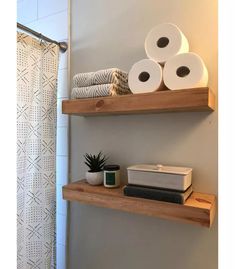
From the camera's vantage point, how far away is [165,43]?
784 mm

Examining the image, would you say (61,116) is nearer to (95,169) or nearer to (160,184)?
(95,169)

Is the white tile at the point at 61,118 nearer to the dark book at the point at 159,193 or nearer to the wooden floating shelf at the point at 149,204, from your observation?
the wooden floating shelf at the point at 149,204

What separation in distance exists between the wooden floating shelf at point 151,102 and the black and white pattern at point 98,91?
0.02 metres

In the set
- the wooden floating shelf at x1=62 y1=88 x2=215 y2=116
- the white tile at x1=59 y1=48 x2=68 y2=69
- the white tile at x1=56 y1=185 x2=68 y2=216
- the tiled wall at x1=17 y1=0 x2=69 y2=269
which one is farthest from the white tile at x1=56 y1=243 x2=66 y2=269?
the white tile at x1=59 y1=48 x2=68 y2=69

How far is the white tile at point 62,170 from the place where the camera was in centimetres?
117

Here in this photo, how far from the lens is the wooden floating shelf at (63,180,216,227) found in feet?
2.26

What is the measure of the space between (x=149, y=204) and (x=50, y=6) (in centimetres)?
115

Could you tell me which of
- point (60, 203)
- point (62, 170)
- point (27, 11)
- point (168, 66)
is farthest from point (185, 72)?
point (27, 11)

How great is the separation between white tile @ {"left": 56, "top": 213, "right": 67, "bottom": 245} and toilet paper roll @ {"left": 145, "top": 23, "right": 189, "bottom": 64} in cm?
92

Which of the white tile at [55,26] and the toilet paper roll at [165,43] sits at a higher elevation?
the white tile at [55,26]

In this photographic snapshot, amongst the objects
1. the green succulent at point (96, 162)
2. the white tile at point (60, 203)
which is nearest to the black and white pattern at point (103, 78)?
the green succulent at point (96, 162)

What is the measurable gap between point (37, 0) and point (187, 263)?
1.52m

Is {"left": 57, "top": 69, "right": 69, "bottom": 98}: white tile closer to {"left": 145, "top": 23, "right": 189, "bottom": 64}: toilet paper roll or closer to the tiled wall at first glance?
the tiled wall

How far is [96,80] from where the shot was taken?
0.90 m
